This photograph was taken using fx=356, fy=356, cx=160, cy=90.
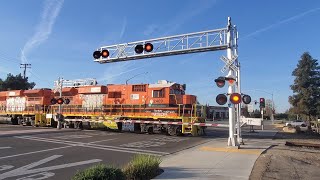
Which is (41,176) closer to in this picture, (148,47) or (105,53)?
(148,47)

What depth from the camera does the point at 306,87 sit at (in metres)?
51.2

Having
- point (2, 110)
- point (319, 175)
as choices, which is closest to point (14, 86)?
point (2, 110)

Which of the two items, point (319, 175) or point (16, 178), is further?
point (319, 175)

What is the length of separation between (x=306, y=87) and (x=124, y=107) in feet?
104

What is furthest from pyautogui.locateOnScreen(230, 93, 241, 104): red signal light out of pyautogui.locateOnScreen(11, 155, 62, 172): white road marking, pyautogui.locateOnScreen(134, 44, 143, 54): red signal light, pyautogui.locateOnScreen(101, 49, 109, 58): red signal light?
pyautogui.locateOnScreen(11, 155, 62, 172): white road marking

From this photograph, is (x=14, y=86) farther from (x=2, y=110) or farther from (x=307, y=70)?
(x=307, y=70)

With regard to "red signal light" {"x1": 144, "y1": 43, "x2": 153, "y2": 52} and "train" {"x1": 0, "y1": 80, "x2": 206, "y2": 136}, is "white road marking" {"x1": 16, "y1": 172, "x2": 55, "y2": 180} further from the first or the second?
"train" {"x1": 0, "y1": 80, "x2": 206, "y2": 136}

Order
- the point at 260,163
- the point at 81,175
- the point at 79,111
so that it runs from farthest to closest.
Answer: the point at 79,111
the point at 260,163
the point at 81,175

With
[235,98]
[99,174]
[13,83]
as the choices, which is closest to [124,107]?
[235,98]

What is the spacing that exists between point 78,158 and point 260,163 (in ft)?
23.5

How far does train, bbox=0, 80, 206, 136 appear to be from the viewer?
2755cm

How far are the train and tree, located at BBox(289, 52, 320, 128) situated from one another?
27735mm

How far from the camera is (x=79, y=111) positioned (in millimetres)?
34094

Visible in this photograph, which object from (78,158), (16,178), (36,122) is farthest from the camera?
(36,122)
